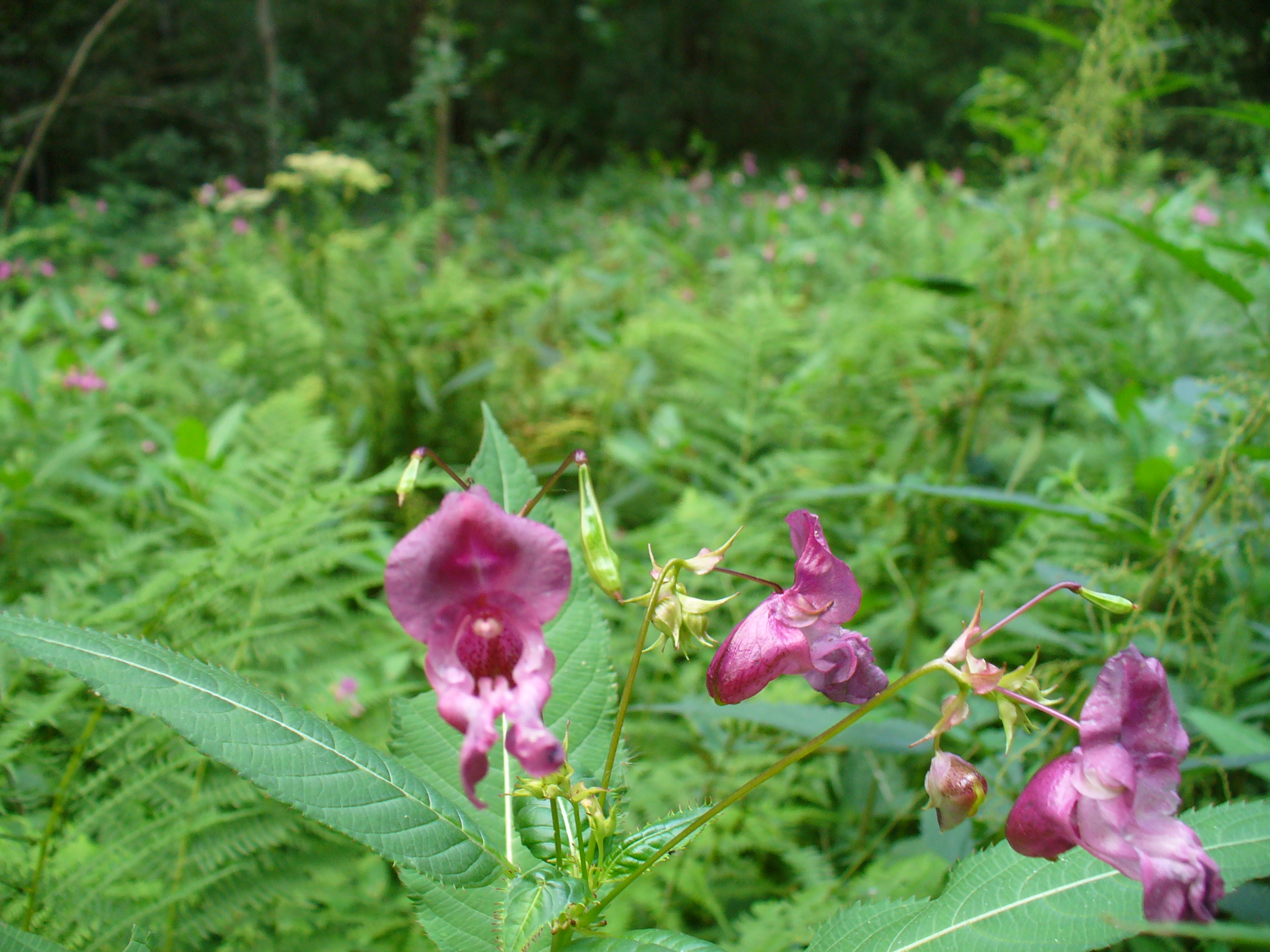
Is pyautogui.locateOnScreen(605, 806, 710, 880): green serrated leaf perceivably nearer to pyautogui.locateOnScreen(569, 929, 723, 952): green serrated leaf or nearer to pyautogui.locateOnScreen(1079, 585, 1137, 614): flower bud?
pyautogui.locateOnScreen(569, 929, 723, 952): green serrated leaf

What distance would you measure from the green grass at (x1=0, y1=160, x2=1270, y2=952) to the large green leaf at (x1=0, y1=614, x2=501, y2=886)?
0.83ft

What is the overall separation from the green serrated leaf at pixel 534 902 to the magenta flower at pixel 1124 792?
0.92ft

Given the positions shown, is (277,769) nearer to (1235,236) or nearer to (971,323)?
(971,323)

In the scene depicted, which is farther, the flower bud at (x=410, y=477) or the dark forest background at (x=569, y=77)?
the dark forest background at (x=569, y=77)

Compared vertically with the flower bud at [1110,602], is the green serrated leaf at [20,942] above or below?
below

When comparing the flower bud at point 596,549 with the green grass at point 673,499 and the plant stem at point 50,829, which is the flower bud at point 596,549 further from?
the plant stem at point 50,829

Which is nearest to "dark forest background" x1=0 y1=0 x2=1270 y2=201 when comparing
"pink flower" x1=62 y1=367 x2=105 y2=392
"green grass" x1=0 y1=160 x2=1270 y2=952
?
"green grass" x1=0 y1=160 x2=1270 y2=952

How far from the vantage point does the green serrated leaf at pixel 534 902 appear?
458 mm

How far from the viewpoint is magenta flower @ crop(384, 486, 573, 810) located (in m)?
0.46

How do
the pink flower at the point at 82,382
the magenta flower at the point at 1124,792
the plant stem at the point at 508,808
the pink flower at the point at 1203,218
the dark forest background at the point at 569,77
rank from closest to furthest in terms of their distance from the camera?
the magenta flower at the point at 1124,792, the plant stem at the point at 508,808, the pink flower at the point at 82,382, the pink flower at the point at 1203,218, the dark forest background at the point at 569,77

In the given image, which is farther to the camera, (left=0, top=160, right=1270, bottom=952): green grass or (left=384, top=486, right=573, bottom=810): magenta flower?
(left=0, top=160, right=1270, bottom=952): green grass

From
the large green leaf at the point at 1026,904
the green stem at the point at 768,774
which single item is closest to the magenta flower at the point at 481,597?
the green stem at the point at 768,774

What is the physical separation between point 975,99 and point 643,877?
251 centimetres

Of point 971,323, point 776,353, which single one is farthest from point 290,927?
point 776,353
